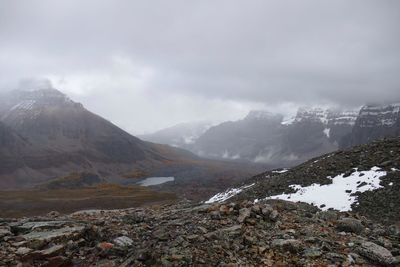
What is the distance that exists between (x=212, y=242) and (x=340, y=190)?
22.6 metres

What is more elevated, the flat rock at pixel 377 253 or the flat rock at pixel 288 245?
the flat rock at pixel 288 245

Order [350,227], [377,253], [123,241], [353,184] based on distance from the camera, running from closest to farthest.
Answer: [377,253]
[123,241]
[350,227]
[353,184]

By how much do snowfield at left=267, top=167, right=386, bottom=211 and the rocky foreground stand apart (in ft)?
46.5

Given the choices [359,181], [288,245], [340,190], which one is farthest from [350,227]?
[359,181]

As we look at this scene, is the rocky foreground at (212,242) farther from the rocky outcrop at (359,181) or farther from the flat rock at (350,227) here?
the rocky outcrop at (359,181)

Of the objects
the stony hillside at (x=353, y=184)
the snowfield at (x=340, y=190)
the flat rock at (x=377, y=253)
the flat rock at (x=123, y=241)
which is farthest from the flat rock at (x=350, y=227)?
the snowfield at (x=340, y=190)

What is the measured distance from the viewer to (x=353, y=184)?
33156mm

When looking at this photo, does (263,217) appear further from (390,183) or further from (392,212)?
(390,183)

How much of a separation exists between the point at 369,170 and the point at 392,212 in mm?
8440

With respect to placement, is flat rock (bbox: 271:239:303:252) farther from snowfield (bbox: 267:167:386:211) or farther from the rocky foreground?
snowfield (bbox: 267:167:386:211)

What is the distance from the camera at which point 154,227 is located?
621 inches

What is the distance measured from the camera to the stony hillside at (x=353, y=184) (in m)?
28.9

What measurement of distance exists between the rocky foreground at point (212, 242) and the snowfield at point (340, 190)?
46.5ft

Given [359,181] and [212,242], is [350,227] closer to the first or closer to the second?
[212,242]
